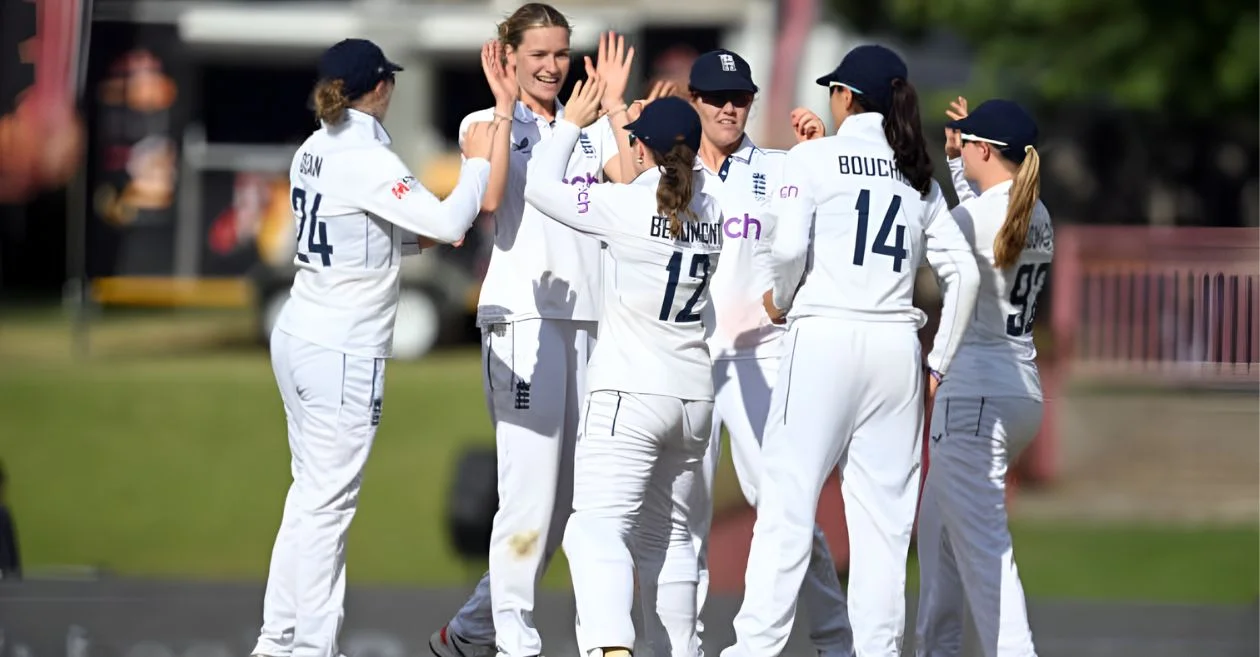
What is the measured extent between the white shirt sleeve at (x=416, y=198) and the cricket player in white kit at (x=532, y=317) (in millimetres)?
129

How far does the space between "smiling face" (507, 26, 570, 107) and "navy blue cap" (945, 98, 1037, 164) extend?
59.9 inches

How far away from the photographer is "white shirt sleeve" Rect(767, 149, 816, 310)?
6109mm

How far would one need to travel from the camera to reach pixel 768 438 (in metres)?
6.30

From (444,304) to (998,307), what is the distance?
508 inches

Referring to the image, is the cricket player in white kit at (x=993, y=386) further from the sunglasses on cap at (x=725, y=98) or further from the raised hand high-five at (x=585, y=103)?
the raised hand high-five at (x=585, y=103)

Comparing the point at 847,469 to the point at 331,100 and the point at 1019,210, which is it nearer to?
the point at 1019,210

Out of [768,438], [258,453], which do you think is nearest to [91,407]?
[258,453]

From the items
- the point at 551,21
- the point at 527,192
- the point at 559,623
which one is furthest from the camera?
the point at 559,623

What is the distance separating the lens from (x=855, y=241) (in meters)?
6.20

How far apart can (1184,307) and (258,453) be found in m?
8.27

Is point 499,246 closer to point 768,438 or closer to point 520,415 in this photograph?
point 520,415

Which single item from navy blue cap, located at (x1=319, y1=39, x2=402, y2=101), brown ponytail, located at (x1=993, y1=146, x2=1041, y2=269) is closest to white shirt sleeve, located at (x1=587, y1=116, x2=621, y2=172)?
navy blue cap, located at (x1=319, y1=39, x2=402, y2=101)

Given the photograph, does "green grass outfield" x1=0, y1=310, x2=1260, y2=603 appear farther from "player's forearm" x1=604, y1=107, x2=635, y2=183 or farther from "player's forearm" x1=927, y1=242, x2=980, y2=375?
"player's forearm" x1=927, y1=242, x2=980, y2=375

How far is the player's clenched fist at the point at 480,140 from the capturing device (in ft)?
21.0
